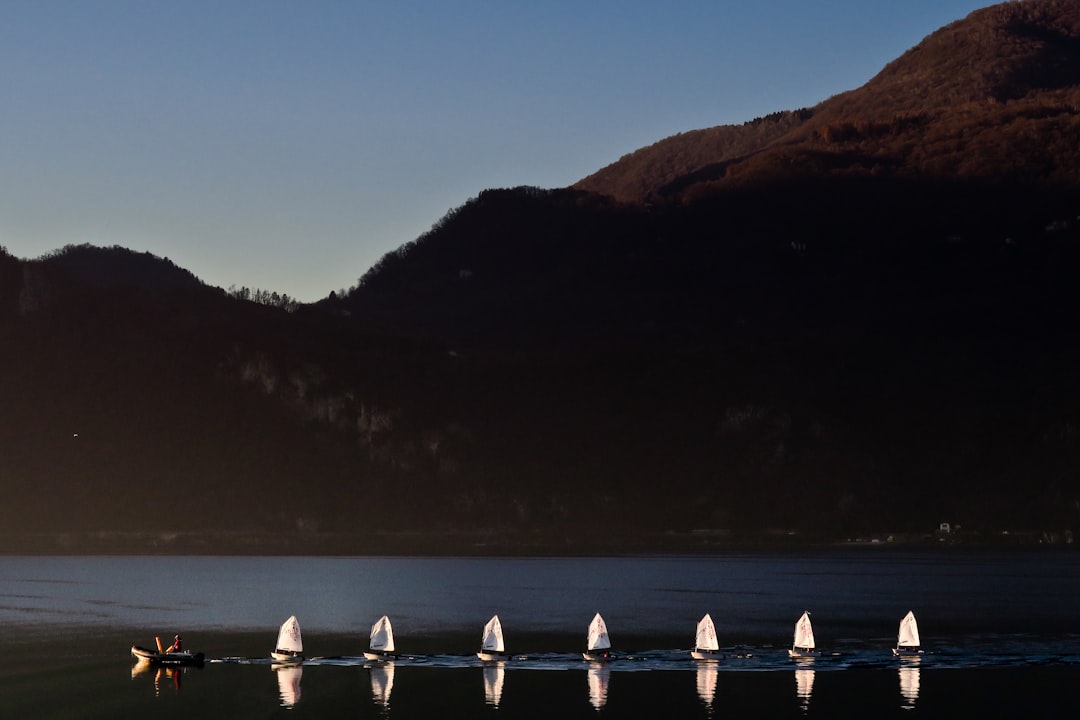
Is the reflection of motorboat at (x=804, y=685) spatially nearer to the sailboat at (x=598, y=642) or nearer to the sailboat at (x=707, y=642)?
the sailboat at (x=707, y=642)

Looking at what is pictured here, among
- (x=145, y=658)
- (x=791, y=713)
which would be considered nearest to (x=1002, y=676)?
(x=791, y=713)

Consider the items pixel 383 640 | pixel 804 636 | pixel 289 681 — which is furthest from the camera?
pixel 804 636

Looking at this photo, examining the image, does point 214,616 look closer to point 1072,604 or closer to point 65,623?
point 65,623

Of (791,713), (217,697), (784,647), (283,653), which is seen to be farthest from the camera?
(784,647)

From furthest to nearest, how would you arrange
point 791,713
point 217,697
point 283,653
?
point 283,653 < point 217,697 < point 791,713

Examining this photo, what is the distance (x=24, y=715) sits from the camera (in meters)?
102

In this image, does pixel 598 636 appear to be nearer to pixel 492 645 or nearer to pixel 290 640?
pixel 492 645

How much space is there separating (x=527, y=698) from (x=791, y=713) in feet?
57.1

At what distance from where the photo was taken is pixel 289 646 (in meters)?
125

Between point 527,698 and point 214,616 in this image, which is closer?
point 527,698

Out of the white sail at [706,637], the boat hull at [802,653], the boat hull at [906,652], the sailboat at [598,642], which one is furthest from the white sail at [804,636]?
the sailboat at [598,642]

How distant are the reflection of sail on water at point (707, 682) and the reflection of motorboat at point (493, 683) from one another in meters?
13.4

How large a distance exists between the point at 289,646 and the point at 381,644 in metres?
7.02

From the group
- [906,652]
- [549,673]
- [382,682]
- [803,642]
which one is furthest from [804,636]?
[382,682]
